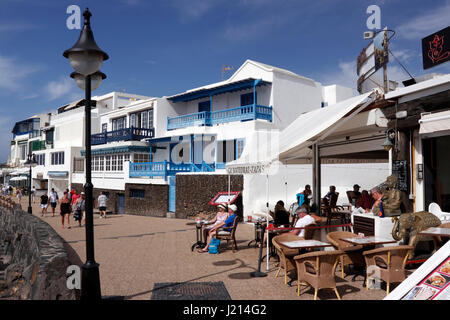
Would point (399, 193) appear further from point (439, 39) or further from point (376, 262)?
point (439, 39)

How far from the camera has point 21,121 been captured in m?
56.5

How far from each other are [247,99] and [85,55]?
17535 millimetres

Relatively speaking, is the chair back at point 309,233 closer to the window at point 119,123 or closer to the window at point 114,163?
the window at point 114,163

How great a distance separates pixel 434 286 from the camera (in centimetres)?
399

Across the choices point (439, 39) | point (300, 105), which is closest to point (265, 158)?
point (439, 39)

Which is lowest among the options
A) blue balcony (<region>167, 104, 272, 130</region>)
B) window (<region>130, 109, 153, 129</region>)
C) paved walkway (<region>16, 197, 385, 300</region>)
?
paved walkway (<region>16, 197, 385, 300</region>)

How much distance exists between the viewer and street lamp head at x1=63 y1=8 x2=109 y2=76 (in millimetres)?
5176

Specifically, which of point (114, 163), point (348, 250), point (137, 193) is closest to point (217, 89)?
point (137, 193)

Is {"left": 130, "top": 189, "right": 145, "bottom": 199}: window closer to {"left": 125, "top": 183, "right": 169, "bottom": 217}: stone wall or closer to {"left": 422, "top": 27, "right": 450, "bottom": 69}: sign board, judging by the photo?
{"left": 125, "top": 183, "right": 169, "bottom": 217}: stone wall

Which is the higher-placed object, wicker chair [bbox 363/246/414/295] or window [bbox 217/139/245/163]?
window [bbox 217/139/245/163]

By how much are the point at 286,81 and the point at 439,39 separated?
1471cm

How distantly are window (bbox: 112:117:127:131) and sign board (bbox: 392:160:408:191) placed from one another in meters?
26.3

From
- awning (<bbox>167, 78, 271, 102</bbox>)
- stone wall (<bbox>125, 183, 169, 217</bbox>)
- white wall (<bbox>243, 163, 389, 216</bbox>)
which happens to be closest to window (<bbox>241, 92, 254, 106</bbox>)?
awning (<bbox>167, 78, 271, 102</bbox>)

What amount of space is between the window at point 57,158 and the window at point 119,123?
831 centimetres
